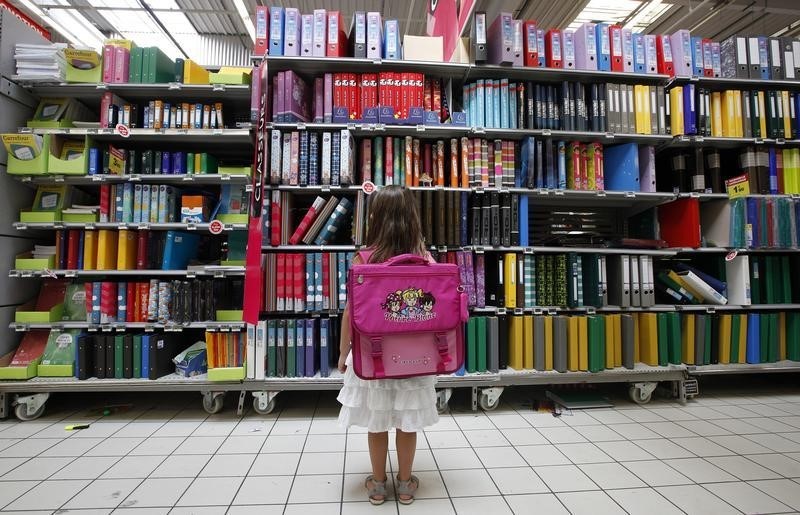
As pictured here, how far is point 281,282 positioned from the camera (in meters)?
2.57

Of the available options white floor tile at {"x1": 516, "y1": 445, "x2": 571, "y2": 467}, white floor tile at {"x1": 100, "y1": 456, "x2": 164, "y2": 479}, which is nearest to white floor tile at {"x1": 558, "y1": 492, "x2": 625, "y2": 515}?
white floor tile at {"x1": 516, "y1": 445, "x2": 571, "y2": 467}

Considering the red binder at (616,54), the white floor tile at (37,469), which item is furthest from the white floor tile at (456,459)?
the red binder at (616,54)

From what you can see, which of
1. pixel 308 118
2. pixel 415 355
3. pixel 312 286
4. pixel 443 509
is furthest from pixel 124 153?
pixel 443 509

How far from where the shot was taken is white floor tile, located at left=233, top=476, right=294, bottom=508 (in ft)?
5.17

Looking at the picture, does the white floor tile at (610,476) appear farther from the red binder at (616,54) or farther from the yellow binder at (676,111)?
the red binder at (616,54)

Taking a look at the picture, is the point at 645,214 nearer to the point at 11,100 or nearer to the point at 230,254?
the point at 230,254

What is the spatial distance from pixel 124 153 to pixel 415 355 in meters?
2.87

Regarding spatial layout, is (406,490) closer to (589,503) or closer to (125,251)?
(589,503)

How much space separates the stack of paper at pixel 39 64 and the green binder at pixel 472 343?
367cm

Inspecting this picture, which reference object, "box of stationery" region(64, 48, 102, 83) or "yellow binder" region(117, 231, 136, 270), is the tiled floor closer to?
"yellow binder" region(117, 231, 136, 270)

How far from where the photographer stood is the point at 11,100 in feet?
8.64

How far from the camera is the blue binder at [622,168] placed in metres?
2.87

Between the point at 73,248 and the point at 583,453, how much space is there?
3.83 m

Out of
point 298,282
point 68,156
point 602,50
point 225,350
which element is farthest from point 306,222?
point 602,50
